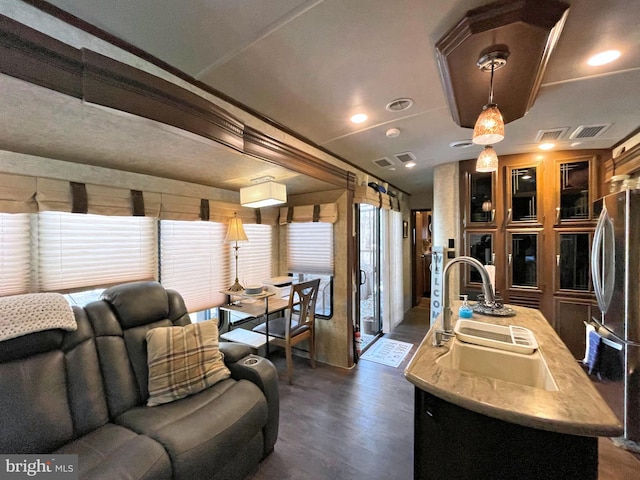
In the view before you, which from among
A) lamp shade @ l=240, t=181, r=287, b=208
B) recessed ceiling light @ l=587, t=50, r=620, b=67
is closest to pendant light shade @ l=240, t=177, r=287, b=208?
lamp shade @ l=240, t=181, r=287, b=208

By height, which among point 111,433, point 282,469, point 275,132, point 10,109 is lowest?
point 282,469

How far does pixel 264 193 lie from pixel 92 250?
144cm

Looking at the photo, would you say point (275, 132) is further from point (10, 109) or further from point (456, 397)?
point (456, 397)

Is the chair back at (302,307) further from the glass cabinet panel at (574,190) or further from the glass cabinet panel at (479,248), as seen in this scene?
the glass cabinet panel at (574,190)

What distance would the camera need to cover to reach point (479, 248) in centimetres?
331

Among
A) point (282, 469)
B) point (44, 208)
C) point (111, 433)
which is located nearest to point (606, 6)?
point (282, 469)

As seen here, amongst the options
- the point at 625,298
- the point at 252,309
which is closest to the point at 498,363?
the point at 625,298

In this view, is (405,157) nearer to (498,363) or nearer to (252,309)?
(498,363)

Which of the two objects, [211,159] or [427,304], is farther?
[427,304]

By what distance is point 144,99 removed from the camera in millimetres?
1183

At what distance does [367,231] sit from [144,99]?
3.36 meters

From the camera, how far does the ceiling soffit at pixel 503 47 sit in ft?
3.30

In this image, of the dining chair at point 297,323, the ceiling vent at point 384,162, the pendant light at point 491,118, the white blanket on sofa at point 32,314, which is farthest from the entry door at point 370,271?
the white blanket on sofa at point 32,314

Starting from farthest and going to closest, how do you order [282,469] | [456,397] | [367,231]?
[367,231] < [282,469] < [456,397]
